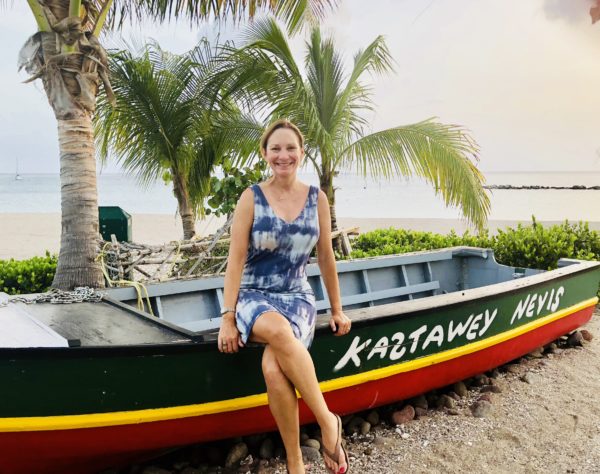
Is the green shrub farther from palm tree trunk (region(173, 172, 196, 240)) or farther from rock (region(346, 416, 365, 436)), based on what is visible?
rock (region(346, 416, 365, 436))

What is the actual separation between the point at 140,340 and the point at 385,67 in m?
6.64

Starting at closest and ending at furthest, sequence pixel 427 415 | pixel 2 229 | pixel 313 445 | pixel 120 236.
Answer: pixel 313 445
pixel 427 415
pixel 120 236
pixel 2 229

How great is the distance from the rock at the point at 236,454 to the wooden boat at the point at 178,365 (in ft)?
0.73

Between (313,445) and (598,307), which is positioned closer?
(313,445)

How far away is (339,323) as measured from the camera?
3.05 m

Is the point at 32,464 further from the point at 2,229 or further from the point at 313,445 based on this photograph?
the point at 2,229

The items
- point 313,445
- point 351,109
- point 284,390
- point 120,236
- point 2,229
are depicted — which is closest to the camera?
point 284,390

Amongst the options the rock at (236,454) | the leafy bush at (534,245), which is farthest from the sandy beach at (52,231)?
the rock at (236,454)

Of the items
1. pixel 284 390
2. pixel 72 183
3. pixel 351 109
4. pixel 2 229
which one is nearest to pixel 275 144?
pixel 284 390

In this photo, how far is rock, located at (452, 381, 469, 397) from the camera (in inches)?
171

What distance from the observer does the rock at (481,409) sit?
13.1 feet

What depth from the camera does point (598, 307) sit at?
712cm

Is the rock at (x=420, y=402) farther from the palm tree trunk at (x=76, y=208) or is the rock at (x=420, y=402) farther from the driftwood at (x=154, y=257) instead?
the palm tree trunk at (x=76, y=208)

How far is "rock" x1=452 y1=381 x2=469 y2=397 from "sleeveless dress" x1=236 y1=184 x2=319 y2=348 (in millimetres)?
1993
